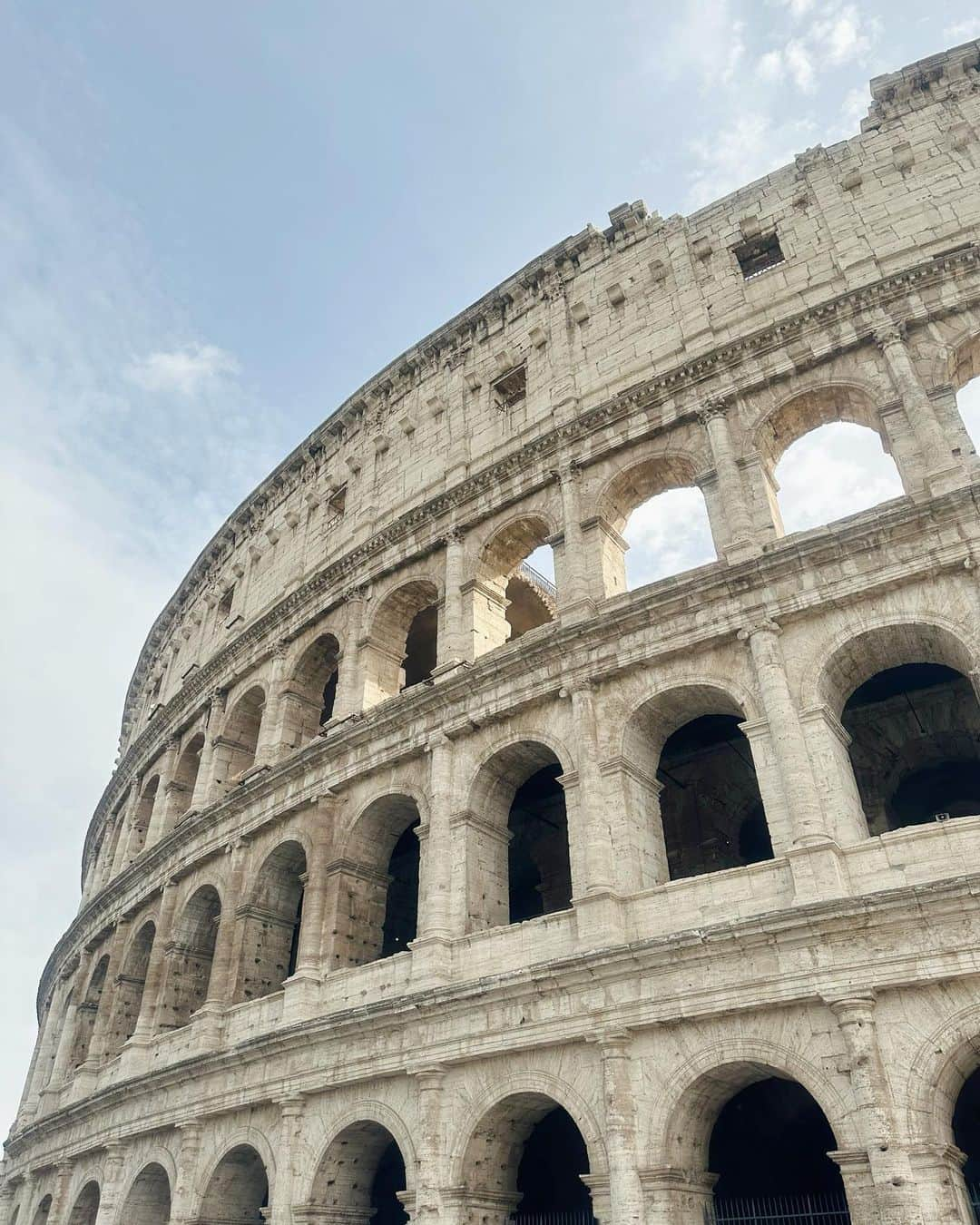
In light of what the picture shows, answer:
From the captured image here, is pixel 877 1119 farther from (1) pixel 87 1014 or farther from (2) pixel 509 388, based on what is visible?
(1) pixel 87 1014

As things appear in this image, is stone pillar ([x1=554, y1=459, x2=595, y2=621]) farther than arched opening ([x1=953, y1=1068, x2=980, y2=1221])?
Yes

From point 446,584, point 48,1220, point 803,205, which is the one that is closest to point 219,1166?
point 48,1220

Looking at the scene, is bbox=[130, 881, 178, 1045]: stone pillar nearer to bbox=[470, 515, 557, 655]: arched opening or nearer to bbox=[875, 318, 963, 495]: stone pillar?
bbox=[470, 515, 557, 655]: arched opening

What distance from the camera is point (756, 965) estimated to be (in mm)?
9453

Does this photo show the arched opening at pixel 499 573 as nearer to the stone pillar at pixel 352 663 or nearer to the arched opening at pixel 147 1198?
the stone pillar at pixel 352 663

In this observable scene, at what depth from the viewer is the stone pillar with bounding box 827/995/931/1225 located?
7.94 m

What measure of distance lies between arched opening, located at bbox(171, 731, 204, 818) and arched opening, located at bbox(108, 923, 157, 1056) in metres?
2.80

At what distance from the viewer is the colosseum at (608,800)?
9.50 m

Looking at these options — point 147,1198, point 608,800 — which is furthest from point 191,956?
point 608,800

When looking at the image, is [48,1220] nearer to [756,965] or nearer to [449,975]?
[449,975]

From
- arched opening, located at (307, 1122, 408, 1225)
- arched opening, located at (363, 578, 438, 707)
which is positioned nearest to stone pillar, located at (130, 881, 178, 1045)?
arched opening, located at (307, 1122, 408, 1225)

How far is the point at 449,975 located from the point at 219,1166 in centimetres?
540

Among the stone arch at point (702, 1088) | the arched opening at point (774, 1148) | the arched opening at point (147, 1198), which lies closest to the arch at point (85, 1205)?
the arched opening at point (147, 1198)

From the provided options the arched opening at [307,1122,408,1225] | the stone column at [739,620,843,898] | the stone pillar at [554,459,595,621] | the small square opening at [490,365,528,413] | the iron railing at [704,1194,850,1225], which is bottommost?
the iron railing at [704,1194,850,1225]
